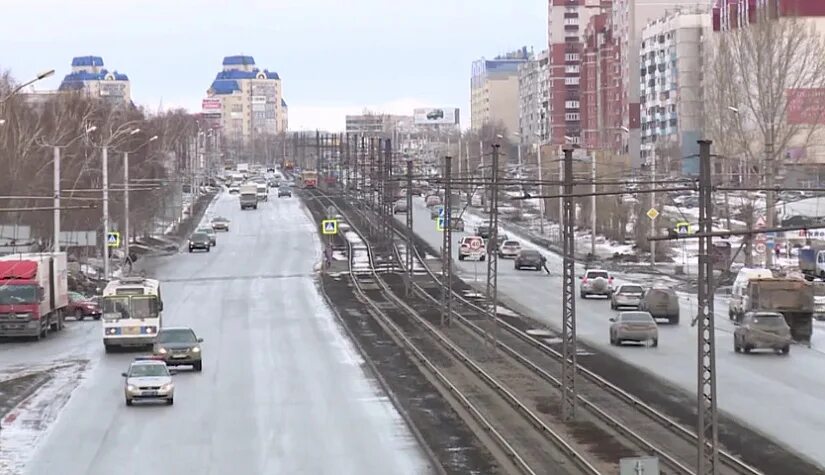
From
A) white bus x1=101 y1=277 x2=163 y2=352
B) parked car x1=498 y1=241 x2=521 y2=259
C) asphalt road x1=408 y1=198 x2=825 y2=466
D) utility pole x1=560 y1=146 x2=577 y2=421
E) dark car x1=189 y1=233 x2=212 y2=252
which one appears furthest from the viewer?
dark car x1=189 y1=233 x2=212 y2=252

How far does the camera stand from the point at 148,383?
4009 cm

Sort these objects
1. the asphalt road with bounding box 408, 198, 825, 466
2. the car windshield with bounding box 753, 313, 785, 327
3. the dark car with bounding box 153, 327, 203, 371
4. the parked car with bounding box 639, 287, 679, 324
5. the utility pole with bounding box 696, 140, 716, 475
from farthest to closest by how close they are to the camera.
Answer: the parked car with bounding box 639, 287, 679, 324
the car windshield with bounding box 753, 313, 785, 327
the dark car with bounding box 153, 327, 203, 371
the asphalt road with bounding box 408, 198, 825, 466
the utility pole with bounding box 696, 140, 716, 475

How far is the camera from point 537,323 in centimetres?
6525

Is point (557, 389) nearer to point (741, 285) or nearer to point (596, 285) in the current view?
point (741, 285)

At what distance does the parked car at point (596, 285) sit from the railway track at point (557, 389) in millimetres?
5552

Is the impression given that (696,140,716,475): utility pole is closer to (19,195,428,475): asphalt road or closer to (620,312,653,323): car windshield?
(19,195,428,475): asphalt road

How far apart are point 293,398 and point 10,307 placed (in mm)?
20343

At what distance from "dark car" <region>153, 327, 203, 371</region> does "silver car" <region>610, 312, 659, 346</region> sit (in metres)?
15.4

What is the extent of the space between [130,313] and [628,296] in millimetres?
23720

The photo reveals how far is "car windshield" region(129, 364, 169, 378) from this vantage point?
4028cm

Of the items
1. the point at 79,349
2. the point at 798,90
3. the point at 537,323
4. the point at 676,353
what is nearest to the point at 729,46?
the point at 798,90

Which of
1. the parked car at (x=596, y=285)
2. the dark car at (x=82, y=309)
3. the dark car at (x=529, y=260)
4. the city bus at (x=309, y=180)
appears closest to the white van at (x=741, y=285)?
the parked car at (x=596, y=285)

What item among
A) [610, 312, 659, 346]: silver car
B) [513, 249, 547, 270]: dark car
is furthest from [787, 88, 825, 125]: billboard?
[610, 312, 659, 346]: silver car

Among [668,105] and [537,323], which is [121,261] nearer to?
[537,323]
